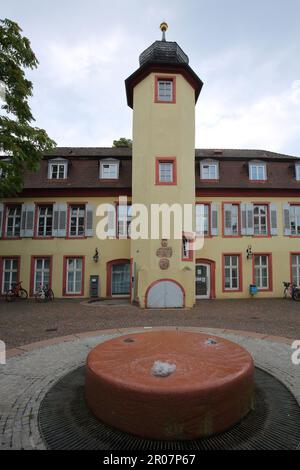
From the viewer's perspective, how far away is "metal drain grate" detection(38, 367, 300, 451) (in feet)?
9.23

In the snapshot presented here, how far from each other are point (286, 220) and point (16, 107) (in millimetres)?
15379

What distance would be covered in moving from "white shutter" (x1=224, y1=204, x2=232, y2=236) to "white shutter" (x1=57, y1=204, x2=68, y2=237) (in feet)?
31.6

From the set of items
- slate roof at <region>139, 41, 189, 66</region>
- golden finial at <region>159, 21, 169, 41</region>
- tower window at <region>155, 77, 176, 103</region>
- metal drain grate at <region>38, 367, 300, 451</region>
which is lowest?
metal drain grate at <region>38, 367, 300, 451</region>

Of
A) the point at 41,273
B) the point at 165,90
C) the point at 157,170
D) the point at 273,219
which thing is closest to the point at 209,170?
the point at 157,170

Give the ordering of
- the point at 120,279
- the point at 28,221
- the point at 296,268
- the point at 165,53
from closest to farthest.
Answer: the point at 165,53
the point at 28,221
the point at 120,279
the point at 296,268

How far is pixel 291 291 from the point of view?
1516 cm

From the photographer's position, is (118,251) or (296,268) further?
(296,268)

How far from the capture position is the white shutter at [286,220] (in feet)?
51.7

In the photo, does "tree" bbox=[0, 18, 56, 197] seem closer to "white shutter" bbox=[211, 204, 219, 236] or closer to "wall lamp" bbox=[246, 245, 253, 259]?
"white shutter" bbox=[211, 204, 219, 236]

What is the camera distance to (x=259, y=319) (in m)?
9.52

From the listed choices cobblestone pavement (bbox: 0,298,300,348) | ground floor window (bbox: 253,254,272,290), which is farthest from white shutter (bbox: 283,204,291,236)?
cobblestone pavement (bbox: 0,298,300,348)

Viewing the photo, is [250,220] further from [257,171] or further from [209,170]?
[209,170]

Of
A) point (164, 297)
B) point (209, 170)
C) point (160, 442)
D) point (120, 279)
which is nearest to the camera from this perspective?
point (160, 442)
